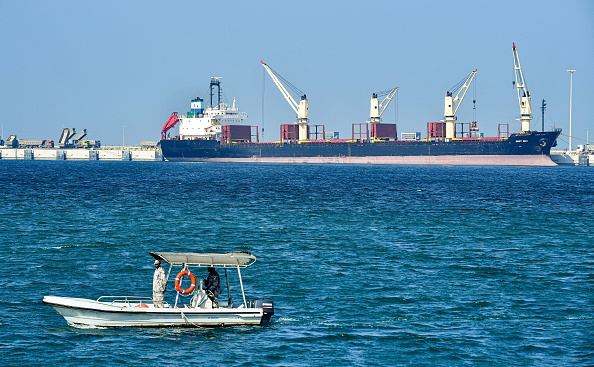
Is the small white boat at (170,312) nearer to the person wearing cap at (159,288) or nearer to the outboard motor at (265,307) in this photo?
the outboard motor at (265,307)

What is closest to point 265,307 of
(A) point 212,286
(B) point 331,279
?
(A) point 212,286

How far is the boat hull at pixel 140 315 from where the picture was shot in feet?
88.0

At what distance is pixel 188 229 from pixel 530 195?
51441 millimetres

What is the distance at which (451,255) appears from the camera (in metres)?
44.7

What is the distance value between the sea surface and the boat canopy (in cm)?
234

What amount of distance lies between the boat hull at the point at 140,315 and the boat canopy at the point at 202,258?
1.59 metres

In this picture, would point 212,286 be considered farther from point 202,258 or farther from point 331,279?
point 331,279

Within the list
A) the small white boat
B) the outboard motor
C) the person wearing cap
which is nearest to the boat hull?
the small white boat

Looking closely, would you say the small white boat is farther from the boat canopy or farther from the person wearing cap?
the person wearing cap

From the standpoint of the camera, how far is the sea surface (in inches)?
998

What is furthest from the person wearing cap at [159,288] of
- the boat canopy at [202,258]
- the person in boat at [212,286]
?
the person in boat at [212,286]

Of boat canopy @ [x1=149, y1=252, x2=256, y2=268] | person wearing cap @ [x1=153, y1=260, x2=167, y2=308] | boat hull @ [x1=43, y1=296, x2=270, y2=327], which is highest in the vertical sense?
boat canopy @ [x1=149, y1=252, x2=256, y2=268]

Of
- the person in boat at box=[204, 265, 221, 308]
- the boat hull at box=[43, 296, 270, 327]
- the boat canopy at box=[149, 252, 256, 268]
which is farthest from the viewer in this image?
the person in boat at box=[204, 265, 221, 308]

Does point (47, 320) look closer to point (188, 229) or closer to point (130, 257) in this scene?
point (130, 257)
